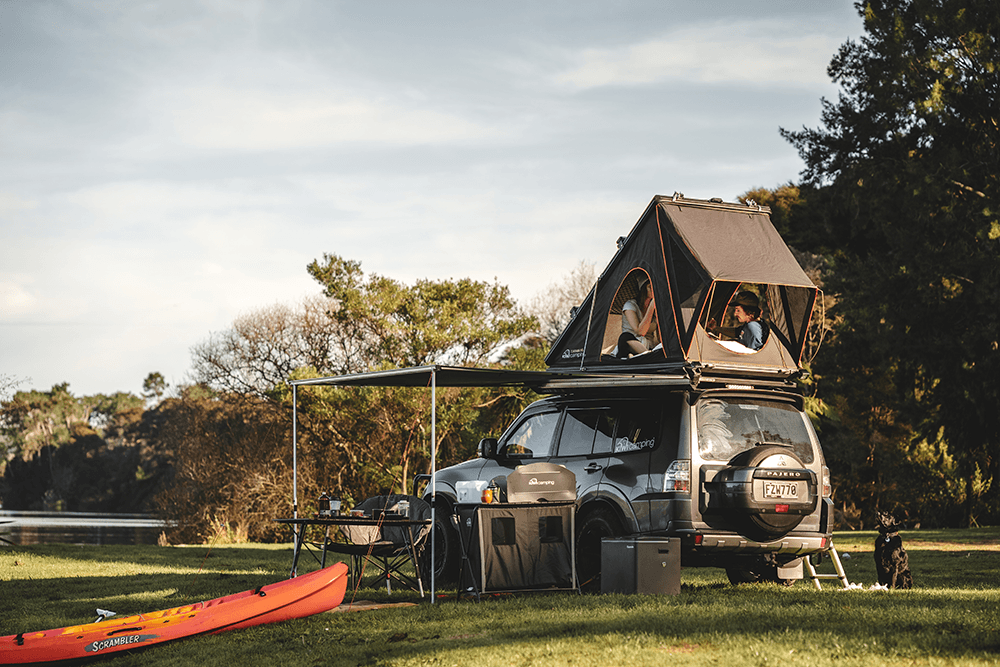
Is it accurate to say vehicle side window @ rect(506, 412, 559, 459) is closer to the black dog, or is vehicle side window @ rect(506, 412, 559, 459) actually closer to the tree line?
the black dog

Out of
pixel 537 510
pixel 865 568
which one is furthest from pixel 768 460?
pixel 865 568

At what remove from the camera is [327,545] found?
31.4ft

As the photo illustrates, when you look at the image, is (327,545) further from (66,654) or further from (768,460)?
(768,460)

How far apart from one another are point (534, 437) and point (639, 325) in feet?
5.39

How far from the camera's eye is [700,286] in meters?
10.0

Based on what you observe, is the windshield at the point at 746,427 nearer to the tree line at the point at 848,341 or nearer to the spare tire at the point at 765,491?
the spare tire at the point at 765,491

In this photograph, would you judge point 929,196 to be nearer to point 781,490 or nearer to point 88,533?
point 781,490

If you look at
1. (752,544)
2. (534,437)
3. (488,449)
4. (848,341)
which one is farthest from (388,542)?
(848,341)

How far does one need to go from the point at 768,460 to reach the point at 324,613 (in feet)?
13.4

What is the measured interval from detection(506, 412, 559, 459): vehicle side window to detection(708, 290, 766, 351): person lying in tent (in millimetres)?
2018

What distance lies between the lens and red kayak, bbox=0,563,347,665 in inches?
269

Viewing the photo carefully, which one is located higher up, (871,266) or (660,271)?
(871,266)

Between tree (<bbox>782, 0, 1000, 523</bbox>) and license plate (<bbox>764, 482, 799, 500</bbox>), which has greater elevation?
tree (<bbox>782, 0, 1000, 523</bbox>)

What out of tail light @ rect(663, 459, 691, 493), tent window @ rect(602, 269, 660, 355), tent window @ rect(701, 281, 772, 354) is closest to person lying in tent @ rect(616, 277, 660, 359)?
tent window @ rect(602, 269, 660, 355)
